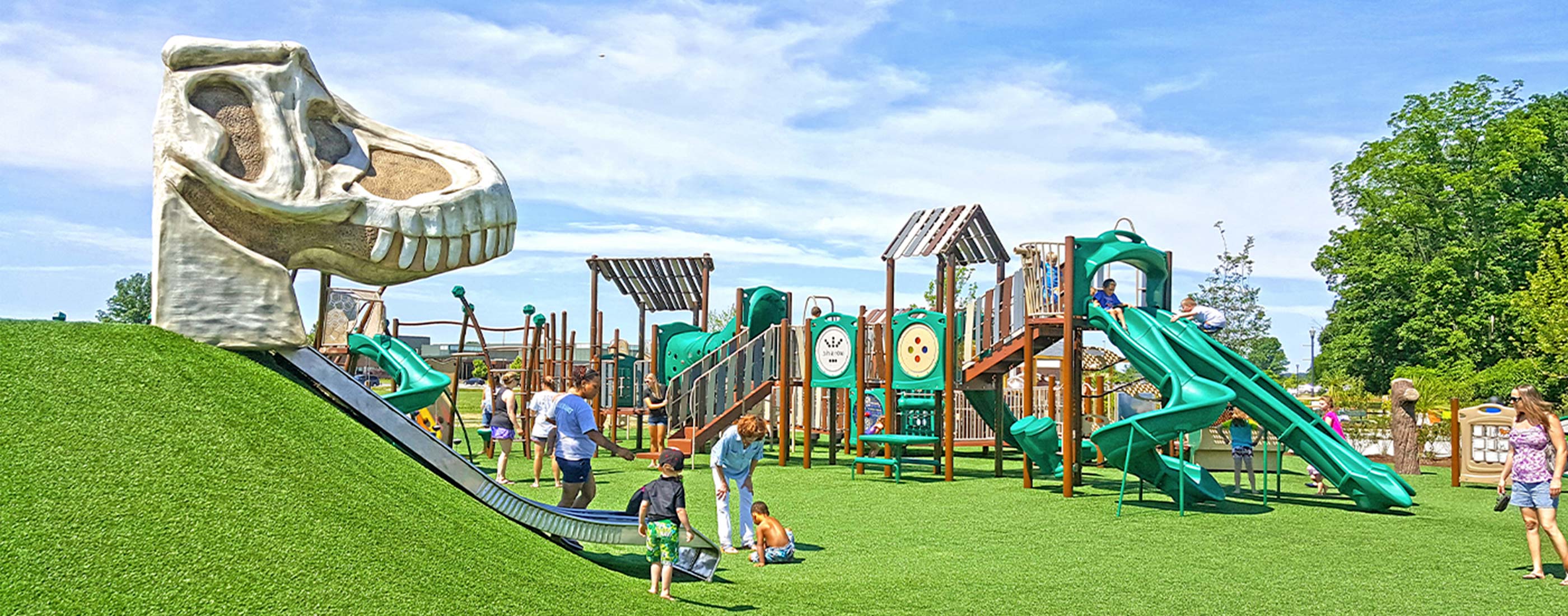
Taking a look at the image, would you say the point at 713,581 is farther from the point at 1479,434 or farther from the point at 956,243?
the point at 1479,434

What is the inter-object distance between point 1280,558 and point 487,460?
45.1ft

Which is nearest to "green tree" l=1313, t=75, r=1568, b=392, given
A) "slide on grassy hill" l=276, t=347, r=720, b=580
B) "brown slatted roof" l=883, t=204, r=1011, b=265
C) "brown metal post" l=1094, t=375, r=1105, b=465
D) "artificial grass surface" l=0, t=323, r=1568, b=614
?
"brown metal post" l=1094, t=375, r=1105, b=465

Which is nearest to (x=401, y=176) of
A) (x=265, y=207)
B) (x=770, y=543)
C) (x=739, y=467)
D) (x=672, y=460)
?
(x=265, y=207)

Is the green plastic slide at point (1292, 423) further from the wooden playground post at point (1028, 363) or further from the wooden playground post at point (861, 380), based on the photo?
the wooden playground post at point (861, 380)

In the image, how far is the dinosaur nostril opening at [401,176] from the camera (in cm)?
763

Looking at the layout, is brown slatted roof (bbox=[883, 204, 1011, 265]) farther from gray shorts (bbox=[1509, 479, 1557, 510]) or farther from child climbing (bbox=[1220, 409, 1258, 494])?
gray shorts (bbox=[1509, 479, 1557, 510])

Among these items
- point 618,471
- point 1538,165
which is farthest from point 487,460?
point 1538,165

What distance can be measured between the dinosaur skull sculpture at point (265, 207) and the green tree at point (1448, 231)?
118ft

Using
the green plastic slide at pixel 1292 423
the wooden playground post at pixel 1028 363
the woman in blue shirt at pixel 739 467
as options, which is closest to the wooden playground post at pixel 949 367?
the wooden playground post at pixel 1028 363

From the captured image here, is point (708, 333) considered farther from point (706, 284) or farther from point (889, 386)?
point (889, 386)

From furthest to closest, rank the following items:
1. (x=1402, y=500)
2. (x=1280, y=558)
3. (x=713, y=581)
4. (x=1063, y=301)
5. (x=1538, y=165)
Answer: (x=1538, y=165) → (x=1063, y=301) → (x=1402, y=500) → (x=1280, y=558) → (x=713, y=581)

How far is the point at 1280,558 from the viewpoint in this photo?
1022cm

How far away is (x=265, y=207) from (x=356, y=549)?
7.58 ft

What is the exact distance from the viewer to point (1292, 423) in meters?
14.5
